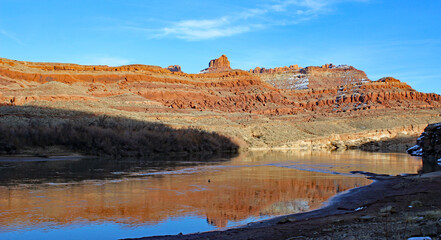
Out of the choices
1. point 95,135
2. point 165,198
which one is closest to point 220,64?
point 95,135

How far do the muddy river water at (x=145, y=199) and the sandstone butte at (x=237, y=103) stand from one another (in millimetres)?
27533

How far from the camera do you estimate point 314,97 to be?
105m

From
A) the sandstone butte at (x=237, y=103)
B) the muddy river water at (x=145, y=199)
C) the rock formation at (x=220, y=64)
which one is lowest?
the muddy river water at (x=145, y=199)

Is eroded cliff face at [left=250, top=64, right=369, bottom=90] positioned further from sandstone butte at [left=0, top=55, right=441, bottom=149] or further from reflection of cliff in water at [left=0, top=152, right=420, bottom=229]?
reflection of cliff in water at [left=0, top=152, right=420, bottom=229]

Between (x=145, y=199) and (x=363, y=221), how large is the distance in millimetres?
8276

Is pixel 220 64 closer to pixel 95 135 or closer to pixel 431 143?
pixel 431 143

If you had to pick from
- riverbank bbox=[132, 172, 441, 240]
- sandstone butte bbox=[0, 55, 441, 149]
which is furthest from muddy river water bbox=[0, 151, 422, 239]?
→ sandstone butte bbox=[0, 55, 441, 149]

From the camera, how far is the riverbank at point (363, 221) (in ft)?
25.0

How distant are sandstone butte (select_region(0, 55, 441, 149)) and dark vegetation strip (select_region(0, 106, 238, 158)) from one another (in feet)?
8.71

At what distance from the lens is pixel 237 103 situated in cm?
8894

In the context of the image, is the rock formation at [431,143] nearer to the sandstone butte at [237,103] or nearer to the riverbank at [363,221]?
the sandstone butte at [237,103]

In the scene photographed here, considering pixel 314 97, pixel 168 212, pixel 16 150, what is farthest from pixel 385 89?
pixel 168 212

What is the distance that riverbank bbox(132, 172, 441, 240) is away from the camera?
7.63m

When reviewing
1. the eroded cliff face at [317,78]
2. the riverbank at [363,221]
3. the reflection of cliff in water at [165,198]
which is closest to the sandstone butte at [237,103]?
the reflection of cliff in water at [165,198]
